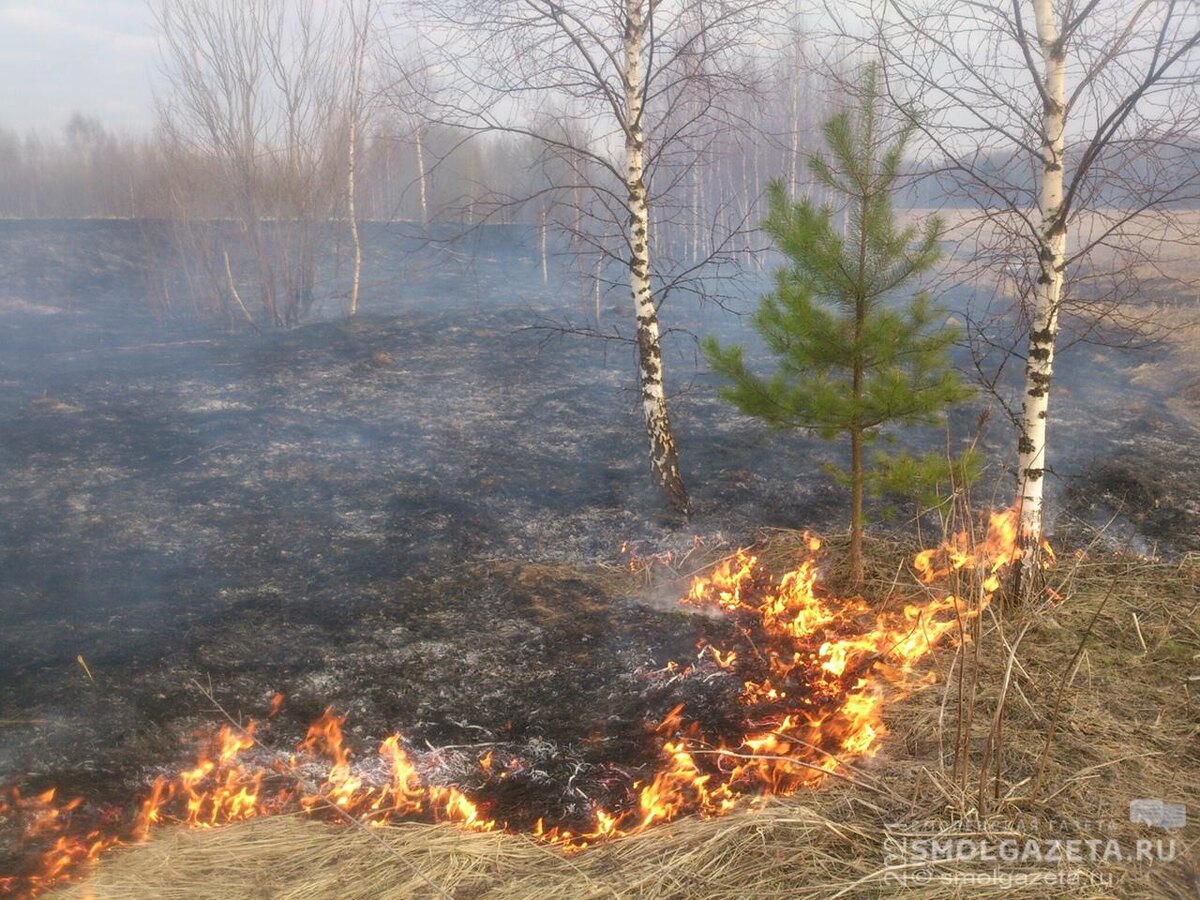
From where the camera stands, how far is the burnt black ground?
17.4ft

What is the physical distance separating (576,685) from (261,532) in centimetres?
424

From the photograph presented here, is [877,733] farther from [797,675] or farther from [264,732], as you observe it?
[264,732]

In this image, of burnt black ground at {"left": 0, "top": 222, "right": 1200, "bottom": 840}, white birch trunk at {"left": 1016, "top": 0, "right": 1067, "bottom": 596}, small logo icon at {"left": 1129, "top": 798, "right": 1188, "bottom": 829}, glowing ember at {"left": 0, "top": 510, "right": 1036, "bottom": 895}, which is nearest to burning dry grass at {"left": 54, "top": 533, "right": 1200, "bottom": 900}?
small logo icon at {"left": 1129, "top": 798, "right": 1188, "bottom": 829}

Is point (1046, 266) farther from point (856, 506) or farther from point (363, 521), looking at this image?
point (363, 521)

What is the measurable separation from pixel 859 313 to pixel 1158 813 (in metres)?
3.36

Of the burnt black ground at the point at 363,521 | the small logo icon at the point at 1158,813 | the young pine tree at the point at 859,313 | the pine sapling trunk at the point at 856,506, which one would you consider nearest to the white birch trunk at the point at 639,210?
the burnt black ground at the point at 363,521

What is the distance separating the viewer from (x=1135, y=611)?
18.6 feet

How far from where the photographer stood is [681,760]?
4.55 metres

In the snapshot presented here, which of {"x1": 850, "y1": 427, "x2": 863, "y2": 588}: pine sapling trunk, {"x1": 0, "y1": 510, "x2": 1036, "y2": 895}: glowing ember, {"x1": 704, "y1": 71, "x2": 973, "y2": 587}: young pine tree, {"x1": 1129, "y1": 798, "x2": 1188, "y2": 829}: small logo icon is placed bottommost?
{"x1": 0, "y1": 510, "x2": 1036, "y2": 895}: glowing ember

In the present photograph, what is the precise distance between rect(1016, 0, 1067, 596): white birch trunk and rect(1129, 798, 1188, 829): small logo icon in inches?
77.6

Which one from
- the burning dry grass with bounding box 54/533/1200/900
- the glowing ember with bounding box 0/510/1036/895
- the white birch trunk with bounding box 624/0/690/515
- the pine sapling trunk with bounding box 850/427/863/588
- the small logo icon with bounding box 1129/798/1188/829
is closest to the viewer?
the burning dry grass with bounding box 54/533/1200/900

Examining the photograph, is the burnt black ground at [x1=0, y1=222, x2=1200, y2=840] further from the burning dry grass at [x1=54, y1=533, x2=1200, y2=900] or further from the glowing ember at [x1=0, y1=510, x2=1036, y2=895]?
the burning dry grass at [x1=54, y1=533, x2=1200, y2=900]

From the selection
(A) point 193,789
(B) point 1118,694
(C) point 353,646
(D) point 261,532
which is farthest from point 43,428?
(B) point 1118,694

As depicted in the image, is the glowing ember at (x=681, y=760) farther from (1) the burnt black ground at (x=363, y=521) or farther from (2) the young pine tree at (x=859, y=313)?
(2) the young pine tree at (x=859, y=313)
